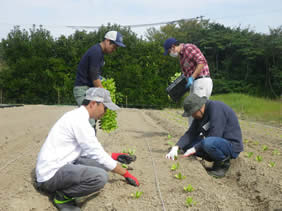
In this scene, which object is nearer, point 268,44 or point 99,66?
point 99,66

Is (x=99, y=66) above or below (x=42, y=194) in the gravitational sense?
above

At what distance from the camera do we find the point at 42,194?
9.86 ft

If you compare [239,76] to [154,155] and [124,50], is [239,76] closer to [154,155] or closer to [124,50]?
[124,50]

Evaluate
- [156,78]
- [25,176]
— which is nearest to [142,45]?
[156,78]

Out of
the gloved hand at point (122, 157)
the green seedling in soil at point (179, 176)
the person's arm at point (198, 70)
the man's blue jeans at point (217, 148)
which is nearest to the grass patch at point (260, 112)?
the person's arm at point (198, 70)

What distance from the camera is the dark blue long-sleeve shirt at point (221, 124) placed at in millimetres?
3756

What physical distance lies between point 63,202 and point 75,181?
0.29 metres

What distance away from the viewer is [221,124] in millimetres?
3785

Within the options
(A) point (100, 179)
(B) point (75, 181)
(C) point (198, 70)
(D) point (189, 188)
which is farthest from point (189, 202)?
(C) point (198, 70)

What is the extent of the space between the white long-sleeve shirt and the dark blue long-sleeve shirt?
5.46ft

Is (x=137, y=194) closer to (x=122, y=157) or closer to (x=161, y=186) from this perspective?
(x=161, y=186)

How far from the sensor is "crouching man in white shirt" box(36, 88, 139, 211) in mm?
2693

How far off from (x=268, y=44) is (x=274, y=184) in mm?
20213

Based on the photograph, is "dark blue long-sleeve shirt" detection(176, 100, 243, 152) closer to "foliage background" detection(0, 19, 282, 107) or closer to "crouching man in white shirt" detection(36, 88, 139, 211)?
"crouching man in white shirt" detection(36, 88, 139, 211)
